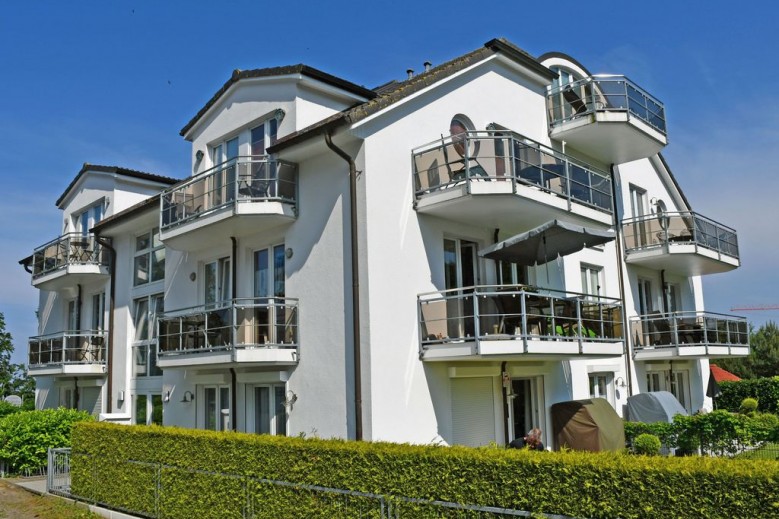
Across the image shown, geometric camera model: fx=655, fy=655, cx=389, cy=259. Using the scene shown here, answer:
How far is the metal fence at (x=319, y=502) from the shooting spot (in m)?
8.14

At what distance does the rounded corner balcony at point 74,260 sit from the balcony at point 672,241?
674 inches

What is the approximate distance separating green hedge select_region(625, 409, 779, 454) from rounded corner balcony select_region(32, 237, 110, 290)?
1727 cm

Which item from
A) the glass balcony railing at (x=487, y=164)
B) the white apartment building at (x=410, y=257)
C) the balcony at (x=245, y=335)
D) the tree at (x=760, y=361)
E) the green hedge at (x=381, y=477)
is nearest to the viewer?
the green hedge at (x=381, y=477)

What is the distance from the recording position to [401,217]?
13086mm

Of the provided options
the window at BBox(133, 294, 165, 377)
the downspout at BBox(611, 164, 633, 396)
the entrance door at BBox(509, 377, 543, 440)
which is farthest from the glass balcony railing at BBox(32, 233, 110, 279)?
the downspout at BBox(611, 164, 633, 396)

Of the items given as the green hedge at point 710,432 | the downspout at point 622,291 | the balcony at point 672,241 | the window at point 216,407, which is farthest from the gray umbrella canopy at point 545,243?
the window at point 216,407

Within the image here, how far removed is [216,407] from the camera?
15.9 metres

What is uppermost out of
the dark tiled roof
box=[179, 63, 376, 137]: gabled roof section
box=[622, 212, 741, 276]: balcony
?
box=[179, 63, 376, 137]: gabled roof section

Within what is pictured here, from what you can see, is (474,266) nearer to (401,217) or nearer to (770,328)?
(401,217)

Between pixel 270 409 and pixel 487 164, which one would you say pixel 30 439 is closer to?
pixel 270 409

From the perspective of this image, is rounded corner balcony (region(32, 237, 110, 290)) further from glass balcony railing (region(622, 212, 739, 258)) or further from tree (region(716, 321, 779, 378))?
tree (region(716, 321, 779, 378))

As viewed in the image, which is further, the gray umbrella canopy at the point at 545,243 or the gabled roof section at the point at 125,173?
the gabled roof section at the point at 125,173

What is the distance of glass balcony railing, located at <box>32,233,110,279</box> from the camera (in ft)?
72.6

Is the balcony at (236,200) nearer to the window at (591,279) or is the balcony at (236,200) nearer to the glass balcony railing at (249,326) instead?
the glass balcony railing at (249,326)
